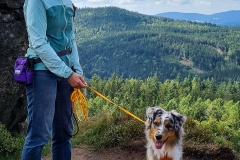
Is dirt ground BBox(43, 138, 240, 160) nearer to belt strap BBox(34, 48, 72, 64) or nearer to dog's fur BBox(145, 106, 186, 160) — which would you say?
dog's fur BBox(145, 106, 186, 160)

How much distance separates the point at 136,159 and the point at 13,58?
3.22m

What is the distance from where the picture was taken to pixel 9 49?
6.51 metres

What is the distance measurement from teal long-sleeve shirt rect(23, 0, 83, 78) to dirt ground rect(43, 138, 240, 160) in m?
3.69

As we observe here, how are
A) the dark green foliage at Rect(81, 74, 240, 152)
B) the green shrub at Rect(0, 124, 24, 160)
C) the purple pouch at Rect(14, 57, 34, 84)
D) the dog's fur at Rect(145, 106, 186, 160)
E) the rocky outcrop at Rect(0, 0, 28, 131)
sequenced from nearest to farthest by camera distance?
the purple pouch at Rect(14, 57, 34, 84) < the dog's fur at Rect(145, 106, 186, 160) < the green shrub at Rect(0, 124, 24, 160) < the rocky outcrop at Rect(0, 0, 28, 131) < the dark green foliage at Rect(81, 74, 240, 152)

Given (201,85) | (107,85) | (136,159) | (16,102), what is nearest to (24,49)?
(16,102)

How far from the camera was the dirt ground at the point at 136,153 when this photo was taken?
634 cm

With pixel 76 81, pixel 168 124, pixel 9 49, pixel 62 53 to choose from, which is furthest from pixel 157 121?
pixel 9 49

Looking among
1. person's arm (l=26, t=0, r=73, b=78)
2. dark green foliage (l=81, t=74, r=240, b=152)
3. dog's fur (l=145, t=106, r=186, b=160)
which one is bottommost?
dark green foliage (l=81, t=74, r=240, b=152)

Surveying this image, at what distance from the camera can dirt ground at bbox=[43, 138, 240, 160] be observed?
250 inches

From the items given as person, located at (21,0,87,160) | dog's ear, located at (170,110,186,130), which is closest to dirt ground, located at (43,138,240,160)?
dog's ear, located at (170,110,186,130)

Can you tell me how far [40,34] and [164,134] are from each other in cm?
210

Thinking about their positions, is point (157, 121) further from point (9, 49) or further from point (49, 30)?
point (9, 49)

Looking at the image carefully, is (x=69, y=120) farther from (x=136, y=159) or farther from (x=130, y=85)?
(x=130, y=85)

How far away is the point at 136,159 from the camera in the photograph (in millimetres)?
6484
